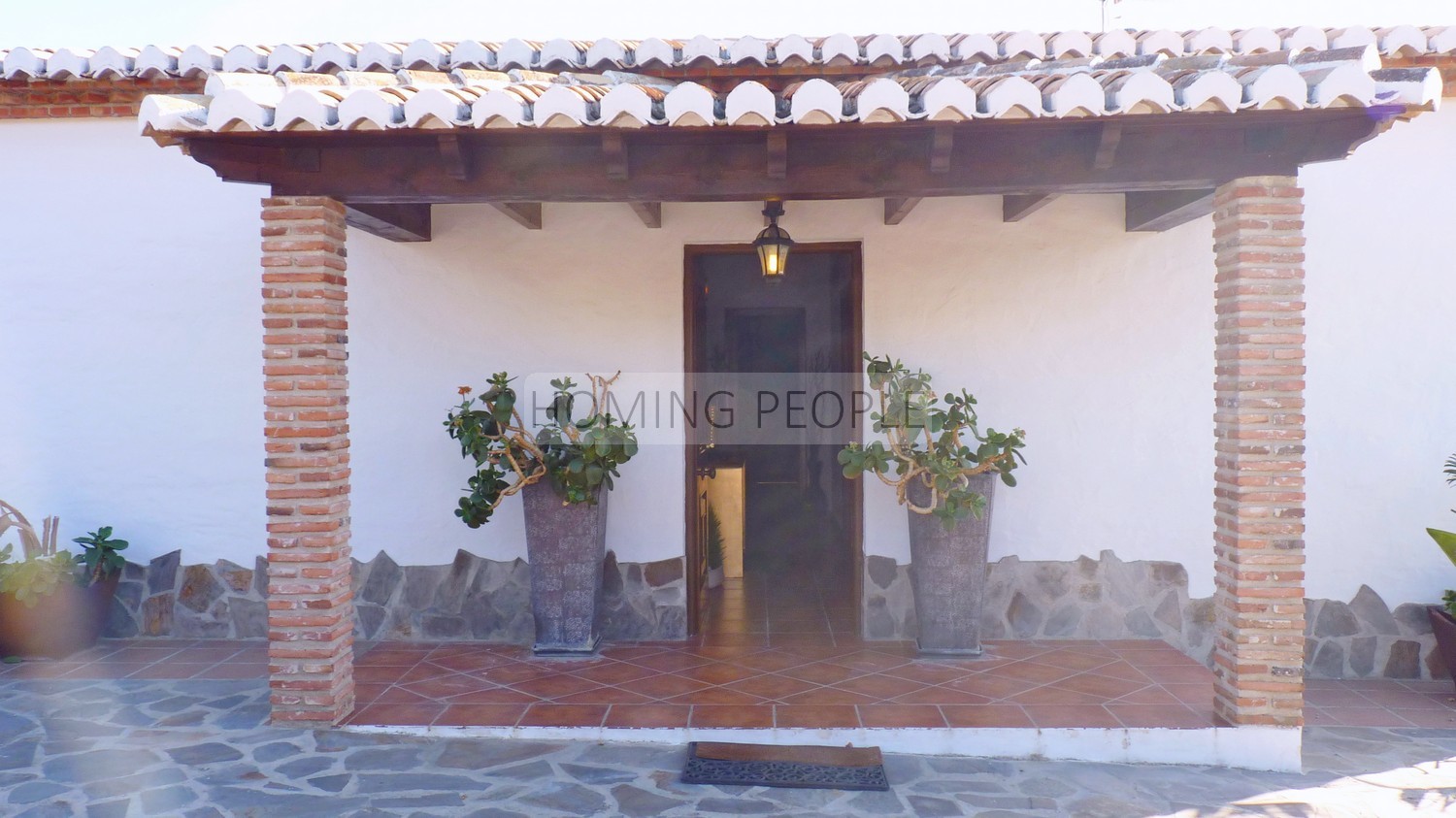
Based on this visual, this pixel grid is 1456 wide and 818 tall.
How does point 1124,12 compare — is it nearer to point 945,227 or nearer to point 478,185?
point 945,227

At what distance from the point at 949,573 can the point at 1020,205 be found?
2.13m

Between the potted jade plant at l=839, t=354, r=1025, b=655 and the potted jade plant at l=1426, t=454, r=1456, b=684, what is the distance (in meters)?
2.22

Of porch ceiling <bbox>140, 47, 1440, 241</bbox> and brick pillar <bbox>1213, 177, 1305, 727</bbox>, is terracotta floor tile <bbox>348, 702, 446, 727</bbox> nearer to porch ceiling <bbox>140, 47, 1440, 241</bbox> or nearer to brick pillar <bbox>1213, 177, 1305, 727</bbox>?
porch ceiling <bbox>140, 47, 1440, 241</bbox>

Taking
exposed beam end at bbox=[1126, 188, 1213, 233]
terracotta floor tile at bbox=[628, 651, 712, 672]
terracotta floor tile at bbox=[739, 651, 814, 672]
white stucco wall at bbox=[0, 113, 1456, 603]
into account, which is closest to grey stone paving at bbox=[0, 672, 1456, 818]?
terracotta floor tile at bbox=[628, 651, 712, 672]

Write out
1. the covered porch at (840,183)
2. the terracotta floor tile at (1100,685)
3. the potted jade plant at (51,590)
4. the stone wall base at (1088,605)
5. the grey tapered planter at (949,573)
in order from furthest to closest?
the stone wall base at (1088,605), the potted jade plant at (51,590), the grey tapered planter at (949,573), the terracotta floor tile at (1100,685), the covered porch at (840,183)

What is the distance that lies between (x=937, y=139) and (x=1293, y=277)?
1.71m

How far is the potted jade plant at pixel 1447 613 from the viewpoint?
497 cm

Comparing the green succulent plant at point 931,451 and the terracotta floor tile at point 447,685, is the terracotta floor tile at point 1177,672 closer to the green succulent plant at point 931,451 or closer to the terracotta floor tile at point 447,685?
the green succulent plant at point 931,451

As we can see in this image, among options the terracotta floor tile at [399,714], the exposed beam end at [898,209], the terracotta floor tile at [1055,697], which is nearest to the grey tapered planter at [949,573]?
the terracotta floor tile at [1055,697]

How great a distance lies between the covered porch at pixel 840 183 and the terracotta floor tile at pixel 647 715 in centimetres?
2

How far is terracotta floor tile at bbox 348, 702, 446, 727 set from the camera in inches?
173

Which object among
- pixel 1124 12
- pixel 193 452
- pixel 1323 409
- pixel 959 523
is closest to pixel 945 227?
pixel 959 523

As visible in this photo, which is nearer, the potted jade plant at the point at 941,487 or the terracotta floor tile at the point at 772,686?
the terracotta floor tile at the point at 772,686

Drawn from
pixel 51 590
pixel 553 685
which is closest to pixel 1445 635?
pixel 553 685
